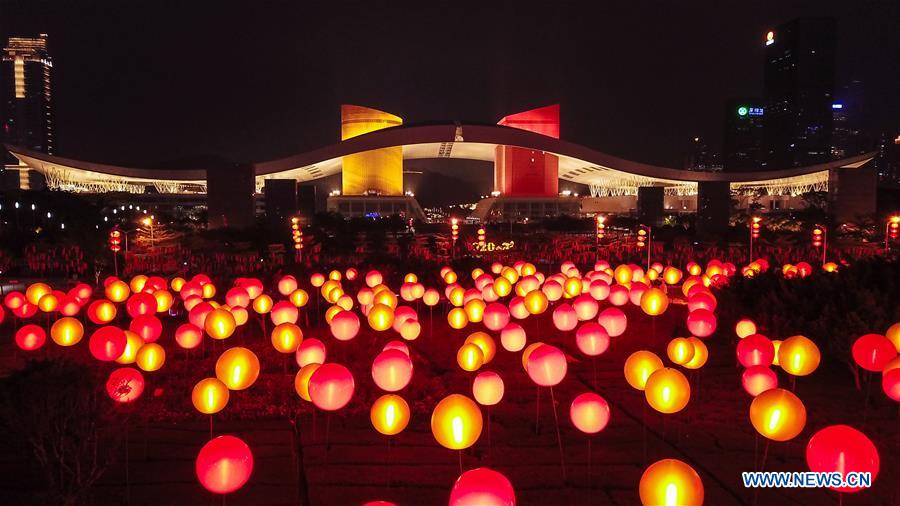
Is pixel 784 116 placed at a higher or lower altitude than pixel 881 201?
higher

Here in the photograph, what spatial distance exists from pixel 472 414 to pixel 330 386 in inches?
40.3

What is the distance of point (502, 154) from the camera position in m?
37.0

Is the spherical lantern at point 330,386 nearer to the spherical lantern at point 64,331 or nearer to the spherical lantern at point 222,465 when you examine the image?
the spherical lantern at point 222,465

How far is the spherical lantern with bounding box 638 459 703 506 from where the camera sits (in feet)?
8.84

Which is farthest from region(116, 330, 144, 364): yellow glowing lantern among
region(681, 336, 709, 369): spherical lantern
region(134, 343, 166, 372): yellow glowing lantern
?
region(681, 336, 709, 369): spherical lantern

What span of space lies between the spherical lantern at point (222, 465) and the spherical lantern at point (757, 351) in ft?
12.3

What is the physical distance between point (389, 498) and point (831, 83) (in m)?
103

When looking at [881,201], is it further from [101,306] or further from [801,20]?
[801,20]

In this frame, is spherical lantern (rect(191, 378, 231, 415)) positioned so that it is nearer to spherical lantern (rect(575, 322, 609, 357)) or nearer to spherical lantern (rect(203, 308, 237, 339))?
spherical lantern (rect(203, 308, 237, 339))

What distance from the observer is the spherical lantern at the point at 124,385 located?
172 inches

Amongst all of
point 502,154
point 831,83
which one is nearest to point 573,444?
point 502,154

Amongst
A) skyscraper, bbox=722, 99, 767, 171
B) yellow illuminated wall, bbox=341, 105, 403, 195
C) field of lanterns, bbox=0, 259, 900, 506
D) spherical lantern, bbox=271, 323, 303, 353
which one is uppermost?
skyscraper, bbox=722, 99, 767, 171

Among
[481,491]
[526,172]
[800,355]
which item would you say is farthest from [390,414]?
[526,172]

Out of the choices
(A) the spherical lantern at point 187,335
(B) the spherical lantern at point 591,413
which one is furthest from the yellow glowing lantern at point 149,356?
(B) the spherical lantern at point 591,413
